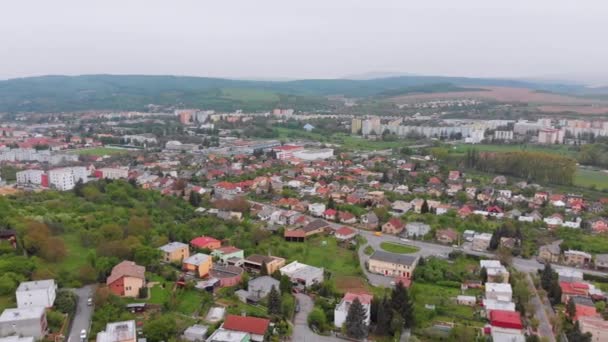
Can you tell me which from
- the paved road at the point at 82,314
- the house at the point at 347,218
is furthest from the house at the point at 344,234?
the paved road at the point at 82,314

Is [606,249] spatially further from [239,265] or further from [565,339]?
[239,265]

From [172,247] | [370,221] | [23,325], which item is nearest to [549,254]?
[370,221]

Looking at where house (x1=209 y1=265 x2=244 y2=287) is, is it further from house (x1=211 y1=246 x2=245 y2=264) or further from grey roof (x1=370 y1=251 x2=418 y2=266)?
grey roof (x1=370 y1=251 x2=418 y2=266)

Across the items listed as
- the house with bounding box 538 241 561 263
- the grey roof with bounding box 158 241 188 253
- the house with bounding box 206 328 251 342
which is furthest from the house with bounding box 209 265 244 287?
the house with bounding box 538 241 561 263

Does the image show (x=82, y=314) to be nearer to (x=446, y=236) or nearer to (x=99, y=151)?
(x=446, y=236)

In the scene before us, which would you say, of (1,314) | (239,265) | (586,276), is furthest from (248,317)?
(586,276)

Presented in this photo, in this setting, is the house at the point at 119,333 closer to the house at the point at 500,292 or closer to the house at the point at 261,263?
the house at the point at 261,263
